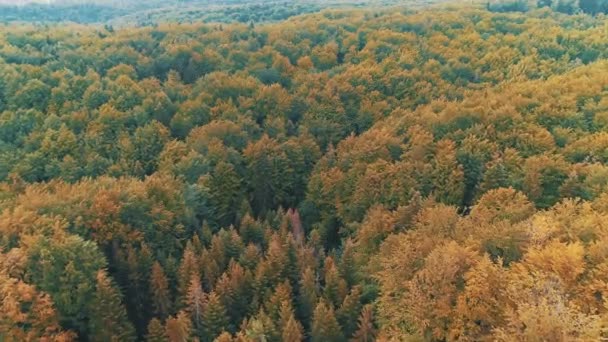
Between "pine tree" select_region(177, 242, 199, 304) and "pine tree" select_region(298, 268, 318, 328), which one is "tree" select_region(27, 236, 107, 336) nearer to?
"pine tree" select_region(177, 242, 199, 304)

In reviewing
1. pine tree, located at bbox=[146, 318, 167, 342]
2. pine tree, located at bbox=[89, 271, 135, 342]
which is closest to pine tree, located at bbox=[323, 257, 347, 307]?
pine tree, located at bbox=[146, 318, 167, 342]

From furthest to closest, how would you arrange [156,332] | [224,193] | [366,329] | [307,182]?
[307,182], [224,193], [156,332], [366,329]

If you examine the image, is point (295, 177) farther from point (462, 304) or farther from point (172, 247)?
point (462, 304)

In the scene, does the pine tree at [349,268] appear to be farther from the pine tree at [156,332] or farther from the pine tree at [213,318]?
the pine tree at [156,332]

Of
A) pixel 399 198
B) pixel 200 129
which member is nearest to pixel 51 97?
pixel 200 129

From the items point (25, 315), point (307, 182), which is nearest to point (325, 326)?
point (25, 315)

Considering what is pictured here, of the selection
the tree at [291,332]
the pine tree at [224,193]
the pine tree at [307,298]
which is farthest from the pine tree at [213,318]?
the pine tree at [224,193]

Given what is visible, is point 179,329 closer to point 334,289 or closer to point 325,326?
point 325,326
